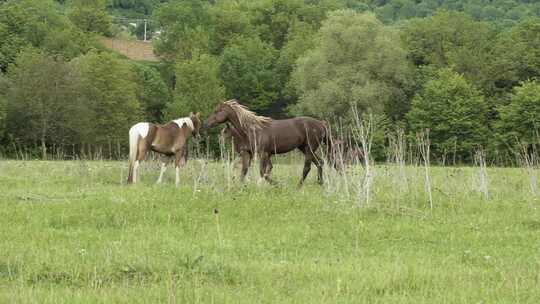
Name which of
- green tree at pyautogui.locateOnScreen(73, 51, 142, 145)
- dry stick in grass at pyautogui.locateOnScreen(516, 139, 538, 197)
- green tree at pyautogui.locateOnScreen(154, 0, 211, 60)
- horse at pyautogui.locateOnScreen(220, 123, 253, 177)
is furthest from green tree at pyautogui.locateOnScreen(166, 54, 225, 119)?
dry stick in grass at pyautogui.locateOnScreen(516, 139, 538, 197)

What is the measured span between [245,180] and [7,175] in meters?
6.05

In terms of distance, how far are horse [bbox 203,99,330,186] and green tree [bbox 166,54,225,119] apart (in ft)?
150

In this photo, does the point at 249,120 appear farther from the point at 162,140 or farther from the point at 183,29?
the point at 183,29

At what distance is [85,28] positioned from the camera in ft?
287

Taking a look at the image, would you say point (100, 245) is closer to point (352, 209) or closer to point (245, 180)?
point (352, 209)

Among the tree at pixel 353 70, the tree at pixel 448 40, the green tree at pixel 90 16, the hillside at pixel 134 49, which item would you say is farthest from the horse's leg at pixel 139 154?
the hillside at pixel 134 49

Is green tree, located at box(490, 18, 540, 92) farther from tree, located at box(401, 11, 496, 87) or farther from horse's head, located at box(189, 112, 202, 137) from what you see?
horse's head, located at box(189, 112, 202, 137)

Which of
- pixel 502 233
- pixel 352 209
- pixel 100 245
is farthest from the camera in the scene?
pixel 352 209

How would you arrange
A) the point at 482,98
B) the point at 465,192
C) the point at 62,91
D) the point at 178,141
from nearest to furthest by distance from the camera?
the point at 465,192 → the point at 178,141 → the point at 62,91 → the point at 482,98

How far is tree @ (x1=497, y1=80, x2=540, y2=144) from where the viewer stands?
2191 inches

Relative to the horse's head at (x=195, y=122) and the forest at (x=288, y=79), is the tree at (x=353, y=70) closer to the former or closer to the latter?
the forest at (x=288, y=79)

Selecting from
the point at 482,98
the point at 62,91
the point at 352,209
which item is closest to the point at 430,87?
the point at 482,98

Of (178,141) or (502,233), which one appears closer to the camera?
(502,233)

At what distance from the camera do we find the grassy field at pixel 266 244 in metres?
7.96
